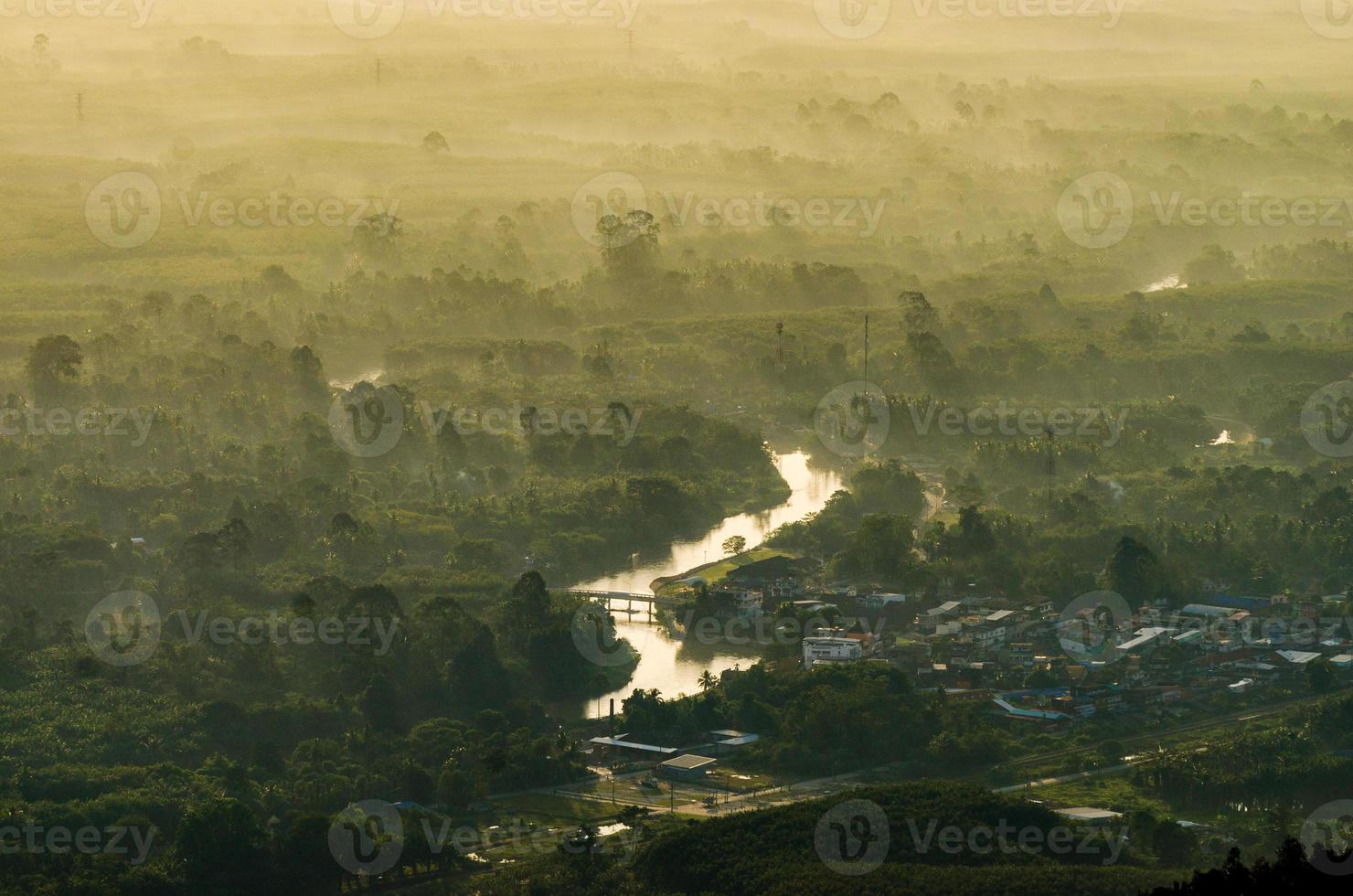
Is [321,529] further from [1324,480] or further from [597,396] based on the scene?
[1324,480]

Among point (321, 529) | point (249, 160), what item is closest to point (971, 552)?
point (321, 529)
